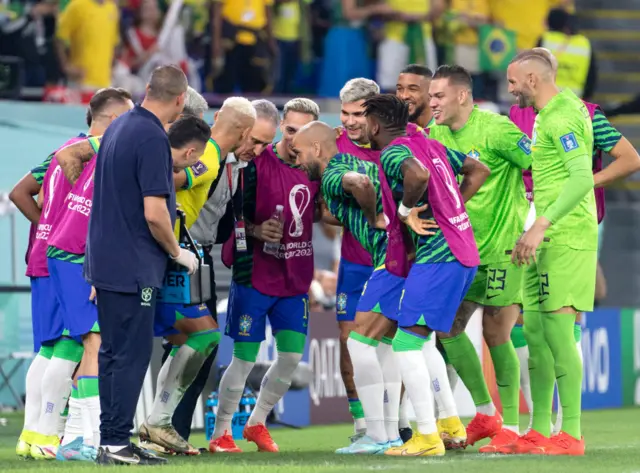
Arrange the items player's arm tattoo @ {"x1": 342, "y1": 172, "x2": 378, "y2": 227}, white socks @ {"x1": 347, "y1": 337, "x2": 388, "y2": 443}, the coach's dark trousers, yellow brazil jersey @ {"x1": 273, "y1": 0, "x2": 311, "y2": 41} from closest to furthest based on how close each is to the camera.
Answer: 1. the coach's dark trousers
2. player's arm tattoo @ {"x1": 342, "y1": 172, "x2": 378, "y2": 227}
3. white socks @ {"x1": 347, "y1": 337, "x2": 388, "y2": 443}
4. yellow brazil jersey @ {"x1": 273, "y1": 0, "x2": 311, "y2": 41}

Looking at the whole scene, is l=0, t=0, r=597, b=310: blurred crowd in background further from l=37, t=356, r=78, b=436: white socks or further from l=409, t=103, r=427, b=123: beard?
l=37, t=356, r=78, b=436: white socks

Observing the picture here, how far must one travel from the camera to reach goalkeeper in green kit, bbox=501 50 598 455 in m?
7.86

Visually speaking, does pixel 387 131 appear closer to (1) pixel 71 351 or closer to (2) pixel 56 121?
(1) pixel 71 351

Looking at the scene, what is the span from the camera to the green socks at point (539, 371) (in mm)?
8156

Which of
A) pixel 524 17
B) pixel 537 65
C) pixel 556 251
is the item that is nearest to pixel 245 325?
pixel 556 251

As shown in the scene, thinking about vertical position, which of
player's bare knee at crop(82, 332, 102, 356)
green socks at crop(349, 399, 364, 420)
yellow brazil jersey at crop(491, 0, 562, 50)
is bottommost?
green socks at crop(349, 399, 364, 420)

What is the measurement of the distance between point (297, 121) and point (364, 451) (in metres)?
2.36

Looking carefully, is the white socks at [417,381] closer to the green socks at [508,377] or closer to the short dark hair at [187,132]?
the green socks at [508,377]

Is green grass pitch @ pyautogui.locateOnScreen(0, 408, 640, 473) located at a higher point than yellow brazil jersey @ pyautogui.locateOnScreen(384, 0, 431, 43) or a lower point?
lower

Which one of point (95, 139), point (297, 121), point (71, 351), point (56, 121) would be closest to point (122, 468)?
point (71, 351)

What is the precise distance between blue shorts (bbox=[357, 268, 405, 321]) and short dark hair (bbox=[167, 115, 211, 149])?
130 centimetres

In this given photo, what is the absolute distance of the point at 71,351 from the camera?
8438mm

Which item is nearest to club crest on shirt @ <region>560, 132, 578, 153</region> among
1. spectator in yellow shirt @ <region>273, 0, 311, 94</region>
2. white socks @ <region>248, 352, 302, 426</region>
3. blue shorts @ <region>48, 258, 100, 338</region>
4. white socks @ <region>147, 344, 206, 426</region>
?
white socks @ <region>248, 352, 302, 426</region>

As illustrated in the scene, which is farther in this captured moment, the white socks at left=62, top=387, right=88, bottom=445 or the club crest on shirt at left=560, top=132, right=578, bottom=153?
the white socks at left=62, top=387, right=88, bottom=445
